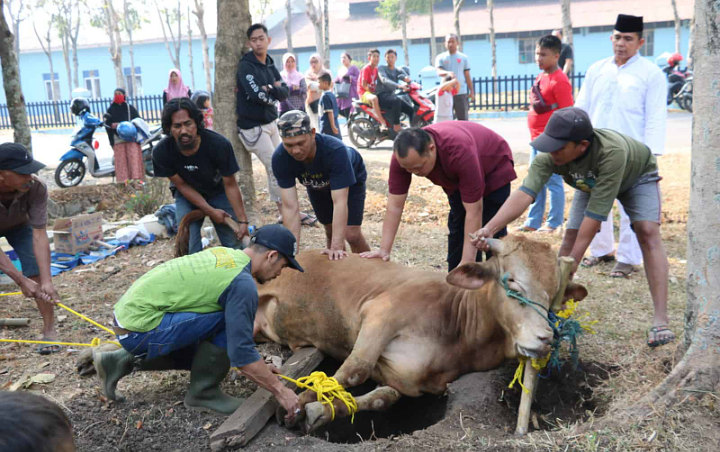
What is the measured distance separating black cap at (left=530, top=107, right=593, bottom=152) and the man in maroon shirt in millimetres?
625

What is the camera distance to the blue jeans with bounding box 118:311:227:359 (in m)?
3.94

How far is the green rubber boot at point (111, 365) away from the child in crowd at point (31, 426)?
2.67 metres

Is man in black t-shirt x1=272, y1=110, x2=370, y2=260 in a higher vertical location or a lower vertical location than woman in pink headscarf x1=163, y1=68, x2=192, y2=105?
lower

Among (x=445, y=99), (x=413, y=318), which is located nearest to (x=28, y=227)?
(x=413, y=318)

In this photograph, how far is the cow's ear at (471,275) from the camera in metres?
4.11

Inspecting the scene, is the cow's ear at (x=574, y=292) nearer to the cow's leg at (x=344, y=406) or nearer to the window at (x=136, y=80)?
the cow's leg at (x=344, y=406)

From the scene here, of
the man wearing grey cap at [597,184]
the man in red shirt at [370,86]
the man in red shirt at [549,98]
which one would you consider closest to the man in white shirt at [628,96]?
the man in red shirt at [549,98]

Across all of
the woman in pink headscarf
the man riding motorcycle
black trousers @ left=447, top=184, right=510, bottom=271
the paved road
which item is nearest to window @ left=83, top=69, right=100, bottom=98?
the paved road

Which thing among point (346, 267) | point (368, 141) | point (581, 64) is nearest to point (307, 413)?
point (346, 267)

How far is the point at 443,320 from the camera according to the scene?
4.42 metres

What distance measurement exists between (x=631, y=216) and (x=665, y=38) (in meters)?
34.3

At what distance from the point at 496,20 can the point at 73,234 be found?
34.7 meters

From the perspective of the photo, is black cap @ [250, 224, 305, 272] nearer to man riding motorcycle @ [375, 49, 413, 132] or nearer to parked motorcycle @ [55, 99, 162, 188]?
parked motorcycle @ [55, 99, 162, 188]

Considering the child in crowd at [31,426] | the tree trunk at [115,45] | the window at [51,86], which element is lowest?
the child in crowd at [31,426]
